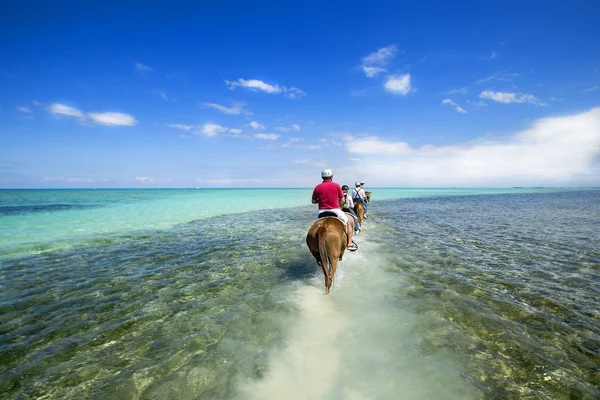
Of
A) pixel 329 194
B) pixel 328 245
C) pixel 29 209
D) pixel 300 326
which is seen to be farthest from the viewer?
pixel 29 209

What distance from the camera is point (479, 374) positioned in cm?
460

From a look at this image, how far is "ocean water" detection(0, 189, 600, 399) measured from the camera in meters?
4.45

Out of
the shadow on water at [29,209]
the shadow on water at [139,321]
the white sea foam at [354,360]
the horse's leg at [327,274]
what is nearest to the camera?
the white sea foam at [354,360]

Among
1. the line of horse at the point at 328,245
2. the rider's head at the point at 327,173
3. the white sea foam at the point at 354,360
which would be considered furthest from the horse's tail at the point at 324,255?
the rider's head at the point at 327,173

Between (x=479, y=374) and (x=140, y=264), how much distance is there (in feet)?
38.9

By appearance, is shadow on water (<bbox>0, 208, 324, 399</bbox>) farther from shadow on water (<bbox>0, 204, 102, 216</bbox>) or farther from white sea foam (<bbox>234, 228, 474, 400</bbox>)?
shadow on water (<bbox>0, 204, 102, 216</bbox>)

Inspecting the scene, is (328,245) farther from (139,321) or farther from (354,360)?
(139,321)

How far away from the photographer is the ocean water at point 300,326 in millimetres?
4449

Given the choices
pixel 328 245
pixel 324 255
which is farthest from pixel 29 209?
pixel 328 245

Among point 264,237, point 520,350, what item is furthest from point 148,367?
point 264,237

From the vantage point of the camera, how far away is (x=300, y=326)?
6.27m

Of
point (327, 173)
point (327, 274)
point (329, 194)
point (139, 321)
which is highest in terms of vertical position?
point (327, 173)

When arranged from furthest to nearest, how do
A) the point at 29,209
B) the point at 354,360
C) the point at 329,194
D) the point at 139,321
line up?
1. the point at 29,209
2. the point at 329,194
3. the point at 139,321
4. the point at 354,360

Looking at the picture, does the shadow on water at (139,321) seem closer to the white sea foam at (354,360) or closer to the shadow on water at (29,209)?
the white sea foam at (354,360)
